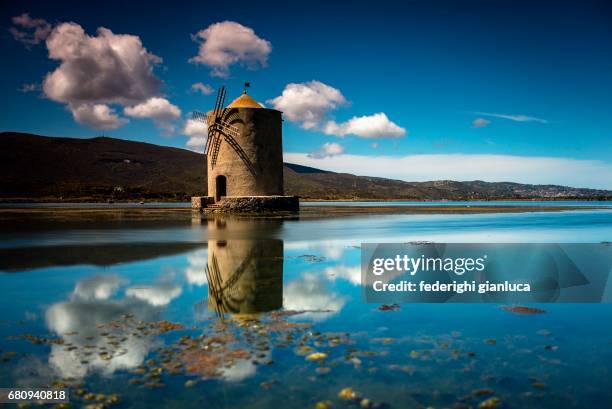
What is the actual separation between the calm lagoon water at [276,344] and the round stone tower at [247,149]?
66.0ft

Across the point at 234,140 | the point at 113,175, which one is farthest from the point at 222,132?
the point at 113,175

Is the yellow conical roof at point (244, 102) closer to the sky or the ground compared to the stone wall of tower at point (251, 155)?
closer to the sky

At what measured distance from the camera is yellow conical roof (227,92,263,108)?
28500 millimetres

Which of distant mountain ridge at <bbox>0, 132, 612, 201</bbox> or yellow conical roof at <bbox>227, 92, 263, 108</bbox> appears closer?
yellow conical roof at <bbox>227, 92, 263, 108</bbox>

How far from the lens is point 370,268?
29.4 feet

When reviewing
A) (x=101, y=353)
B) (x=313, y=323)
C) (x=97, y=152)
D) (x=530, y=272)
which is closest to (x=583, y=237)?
(x=530, y=272)

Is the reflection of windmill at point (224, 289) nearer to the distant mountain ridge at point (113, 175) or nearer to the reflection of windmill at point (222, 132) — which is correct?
the reflection of windmill at point (222, 132)

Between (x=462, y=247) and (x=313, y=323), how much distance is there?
25.7 feet

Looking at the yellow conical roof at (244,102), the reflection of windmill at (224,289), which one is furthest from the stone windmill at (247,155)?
the reflection of windmill at (224,289)

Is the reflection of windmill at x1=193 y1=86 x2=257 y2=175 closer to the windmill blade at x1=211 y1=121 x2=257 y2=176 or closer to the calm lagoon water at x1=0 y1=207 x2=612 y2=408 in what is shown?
the windmill blade at x1=211 y1=121 x2=257 y2=176

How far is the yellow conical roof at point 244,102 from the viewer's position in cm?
2850

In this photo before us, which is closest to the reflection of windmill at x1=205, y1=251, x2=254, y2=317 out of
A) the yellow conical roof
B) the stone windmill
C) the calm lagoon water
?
the calm lagoon water

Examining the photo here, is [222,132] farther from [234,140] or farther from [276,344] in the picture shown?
[276,344]

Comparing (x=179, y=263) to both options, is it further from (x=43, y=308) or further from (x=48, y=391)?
(x=48, y=391)
